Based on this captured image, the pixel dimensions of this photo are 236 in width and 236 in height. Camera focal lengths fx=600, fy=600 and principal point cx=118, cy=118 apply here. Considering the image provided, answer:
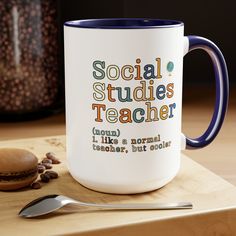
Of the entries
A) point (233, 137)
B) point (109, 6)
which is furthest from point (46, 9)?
point (233, 137)

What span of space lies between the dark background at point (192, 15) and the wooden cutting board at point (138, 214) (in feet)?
1.89

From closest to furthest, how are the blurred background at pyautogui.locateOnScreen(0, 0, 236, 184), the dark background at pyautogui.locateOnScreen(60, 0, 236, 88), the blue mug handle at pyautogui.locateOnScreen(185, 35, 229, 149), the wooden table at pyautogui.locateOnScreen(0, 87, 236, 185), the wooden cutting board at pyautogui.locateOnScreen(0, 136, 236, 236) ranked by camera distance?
the wooden cutting board at pyautogui.locateOnScreen(0, 136, 236, 236)
the blue mug handle at pyautogui.locateOnScreen(185, 35, 229, 149)
the wooden table at pyautogui.locateOnScreen(0, 87, 236, 185)
the blurred background at pyautogui.locateOnScreen(0, 0, 236, 184)
the dark background at pyautogui.locateOnScreen(60, 0, 236, 88)

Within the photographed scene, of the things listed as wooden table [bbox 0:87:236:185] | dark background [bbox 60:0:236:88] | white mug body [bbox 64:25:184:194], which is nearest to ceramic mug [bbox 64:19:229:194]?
white mug body [bbox 64:25:184:194]

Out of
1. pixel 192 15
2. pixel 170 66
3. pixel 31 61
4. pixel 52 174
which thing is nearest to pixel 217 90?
pixel 170 66

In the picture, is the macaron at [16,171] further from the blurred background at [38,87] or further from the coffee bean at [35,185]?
the blurred background at [38,87]

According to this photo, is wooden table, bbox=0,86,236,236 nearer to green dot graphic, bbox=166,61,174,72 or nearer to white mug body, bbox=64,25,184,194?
white mug body, bbox=64,25,184,194

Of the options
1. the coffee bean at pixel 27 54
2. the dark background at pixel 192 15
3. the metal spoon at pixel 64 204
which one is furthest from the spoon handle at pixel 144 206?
the dark background at pixel 192 15

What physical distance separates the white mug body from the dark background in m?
0.58

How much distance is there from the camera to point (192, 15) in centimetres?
120

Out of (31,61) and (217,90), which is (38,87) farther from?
(217,90)

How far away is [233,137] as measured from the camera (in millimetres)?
903

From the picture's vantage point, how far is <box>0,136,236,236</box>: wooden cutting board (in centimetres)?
53

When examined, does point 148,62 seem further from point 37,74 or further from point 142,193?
point 37,74

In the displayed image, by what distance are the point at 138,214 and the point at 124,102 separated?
11 centimetres
